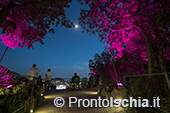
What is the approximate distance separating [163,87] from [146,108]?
0.75 metres

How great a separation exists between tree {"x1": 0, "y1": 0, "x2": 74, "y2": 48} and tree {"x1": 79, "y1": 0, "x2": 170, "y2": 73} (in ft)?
8.37

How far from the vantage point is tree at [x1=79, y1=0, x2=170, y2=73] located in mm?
5965

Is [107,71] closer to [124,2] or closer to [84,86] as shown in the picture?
[84,86]

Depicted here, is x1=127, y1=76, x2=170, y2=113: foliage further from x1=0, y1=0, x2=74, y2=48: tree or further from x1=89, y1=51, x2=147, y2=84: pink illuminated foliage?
x1=89, y1=51, x2=147, y2=84: pink illuminated foliage

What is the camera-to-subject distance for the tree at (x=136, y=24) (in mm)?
5965

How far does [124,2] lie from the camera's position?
707 centimetres

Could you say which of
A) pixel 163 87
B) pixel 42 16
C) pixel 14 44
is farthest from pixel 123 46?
pixel 14 44

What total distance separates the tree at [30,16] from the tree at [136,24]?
2.55 meters

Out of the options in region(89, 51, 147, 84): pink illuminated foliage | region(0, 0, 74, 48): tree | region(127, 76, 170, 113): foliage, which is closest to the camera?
region(127, 76, 170, 113): foliage

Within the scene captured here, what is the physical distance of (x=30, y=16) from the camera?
792cm

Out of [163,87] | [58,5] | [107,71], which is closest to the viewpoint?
[163,87]

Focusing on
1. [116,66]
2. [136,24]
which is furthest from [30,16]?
[116,66]

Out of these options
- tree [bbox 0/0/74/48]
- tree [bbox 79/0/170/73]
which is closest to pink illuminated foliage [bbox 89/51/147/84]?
tree [bbox 79/0/170/73]

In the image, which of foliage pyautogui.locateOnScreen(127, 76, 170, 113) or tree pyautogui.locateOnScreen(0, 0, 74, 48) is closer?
foliage pyautogui.locateOnScreen(127, 76, 170, 113)
